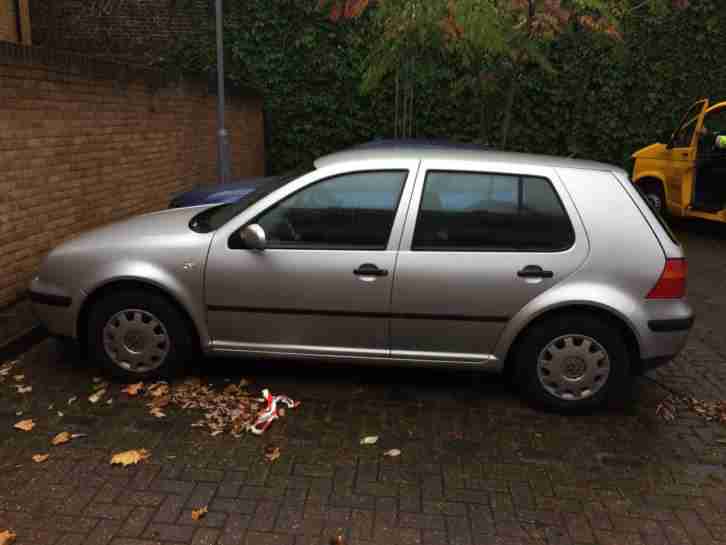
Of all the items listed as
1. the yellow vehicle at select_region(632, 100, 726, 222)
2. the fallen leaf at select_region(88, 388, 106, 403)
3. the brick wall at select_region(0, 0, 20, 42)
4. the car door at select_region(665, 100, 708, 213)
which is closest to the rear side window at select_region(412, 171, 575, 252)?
the fallen leaf at select_region(88, 388, 106, 403)

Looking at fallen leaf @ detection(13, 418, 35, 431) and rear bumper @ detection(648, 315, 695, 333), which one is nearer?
fallen leaf @ detection(13, 418, 35, 431)

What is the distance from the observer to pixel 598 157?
558 inches

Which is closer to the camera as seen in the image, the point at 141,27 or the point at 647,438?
the point at 647,438

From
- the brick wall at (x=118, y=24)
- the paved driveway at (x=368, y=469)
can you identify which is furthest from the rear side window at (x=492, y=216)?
the brick wall at (x=118, y=24)

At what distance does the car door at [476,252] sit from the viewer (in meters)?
3.98

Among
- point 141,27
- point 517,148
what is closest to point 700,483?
point 517,148

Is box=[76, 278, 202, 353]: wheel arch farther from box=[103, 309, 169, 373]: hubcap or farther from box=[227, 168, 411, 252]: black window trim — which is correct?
box=[227, 168, 411, 252]: black window trim

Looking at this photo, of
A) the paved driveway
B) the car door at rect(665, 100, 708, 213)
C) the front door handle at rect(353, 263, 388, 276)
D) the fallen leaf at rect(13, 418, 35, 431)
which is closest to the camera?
the paved driveway

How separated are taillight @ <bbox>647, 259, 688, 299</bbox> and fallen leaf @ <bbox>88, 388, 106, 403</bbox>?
3.42 meters

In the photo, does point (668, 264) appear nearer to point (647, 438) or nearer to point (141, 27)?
point (647, 438)

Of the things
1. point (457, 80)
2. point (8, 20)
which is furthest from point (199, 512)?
point (457, 80)

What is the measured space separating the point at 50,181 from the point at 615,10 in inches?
269

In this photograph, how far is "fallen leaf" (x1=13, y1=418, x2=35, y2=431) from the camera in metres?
3.79

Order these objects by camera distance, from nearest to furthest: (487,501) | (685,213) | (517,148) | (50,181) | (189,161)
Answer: (487,501) → (50,181) → (189,161) → (685,213) → (517,148)
